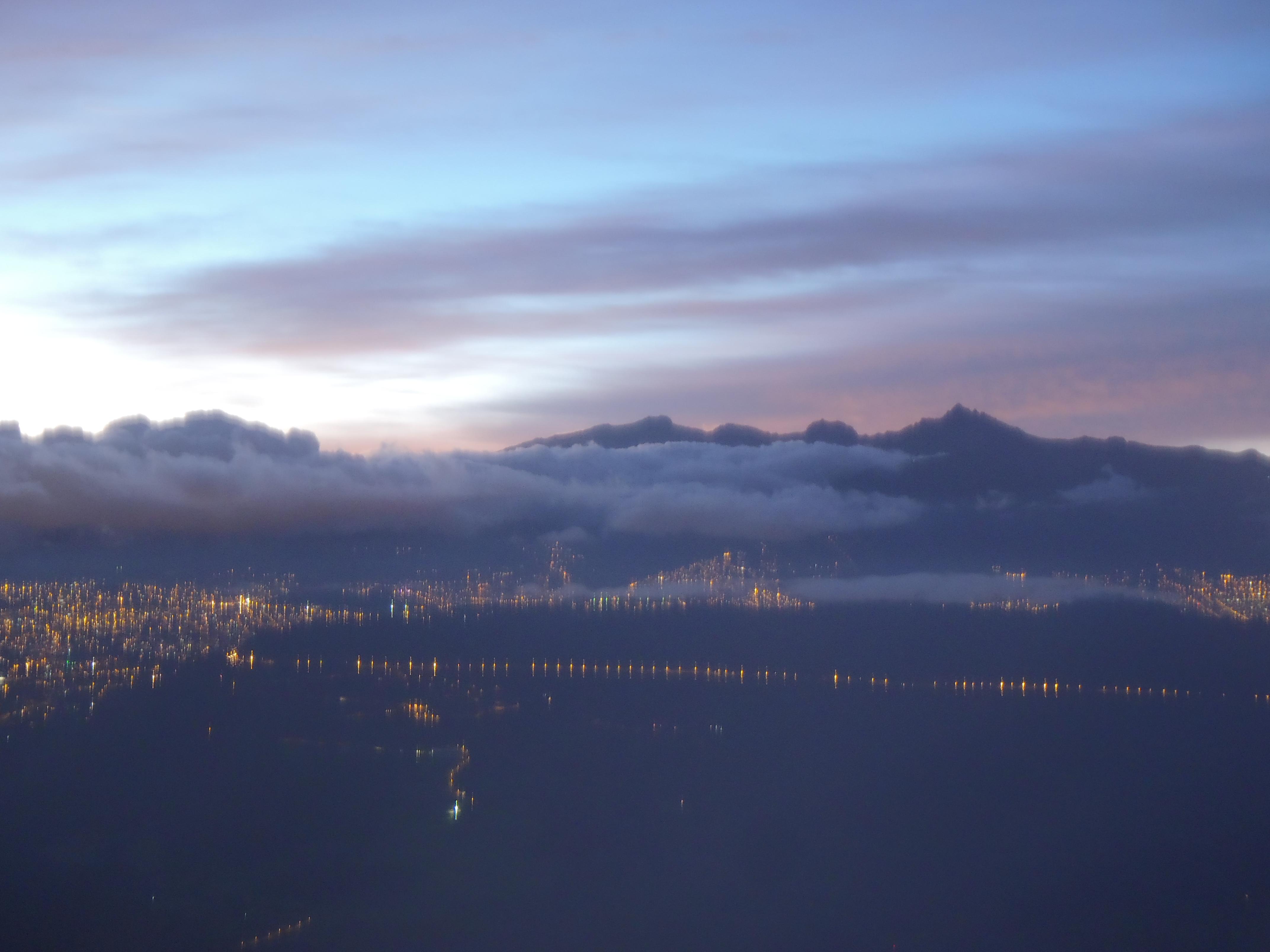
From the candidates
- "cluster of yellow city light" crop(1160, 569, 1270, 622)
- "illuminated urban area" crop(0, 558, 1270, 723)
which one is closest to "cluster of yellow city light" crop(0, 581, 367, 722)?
"illuminated urban area" crop(0, 558, 1270, 723)

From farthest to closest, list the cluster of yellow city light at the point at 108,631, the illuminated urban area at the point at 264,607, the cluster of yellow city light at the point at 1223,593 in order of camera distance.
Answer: the cluster of yellow city light at the point at 1223,593 < the illuminated urban area at the point at 264,607 < the cluster of yellow city light at the point at 108,631

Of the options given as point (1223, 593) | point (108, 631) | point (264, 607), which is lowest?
point (264, 607)

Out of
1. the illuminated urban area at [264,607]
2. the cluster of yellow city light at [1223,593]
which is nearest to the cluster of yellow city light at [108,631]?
the illuminated urban area at [264,607]

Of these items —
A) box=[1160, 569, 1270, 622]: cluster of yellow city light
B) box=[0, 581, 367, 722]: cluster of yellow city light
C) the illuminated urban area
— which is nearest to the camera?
box=[0, 581, 367, 722]: cluster of yellow city light

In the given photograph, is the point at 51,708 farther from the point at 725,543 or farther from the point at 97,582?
the point at 725,543

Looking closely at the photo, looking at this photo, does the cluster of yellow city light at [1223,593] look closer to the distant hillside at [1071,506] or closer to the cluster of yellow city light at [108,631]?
the distant hillside at [1071,506]

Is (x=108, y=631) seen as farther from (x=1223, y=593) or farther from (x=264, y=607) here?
(x=1223, y=593)

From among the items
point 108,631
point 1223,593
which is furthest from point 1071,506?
point 108,631

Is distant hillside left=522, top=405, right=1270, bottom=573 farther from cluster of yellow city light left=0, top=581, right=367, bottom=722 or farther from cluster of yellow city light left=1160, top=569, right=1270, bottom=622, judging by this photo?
cluster of yellow city light left=0, top=581, right=367, bottom=722

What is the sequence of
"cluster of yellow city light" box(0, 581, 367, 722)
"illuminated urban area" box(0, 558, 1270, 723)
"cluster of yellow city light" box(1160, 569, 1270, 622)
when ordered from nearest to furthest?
"cluster of yellow city light" box(0, 581, 367, 722) < "illuminated urban area" box(0, 558, 1270, 723) < "cluster of yellow city light" box(1160, 569, 1270, 622)

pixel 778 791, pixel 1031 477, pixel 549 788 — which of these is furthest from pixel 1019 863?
pixel 1031 477

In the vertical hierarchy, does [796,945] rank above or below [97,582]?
below
